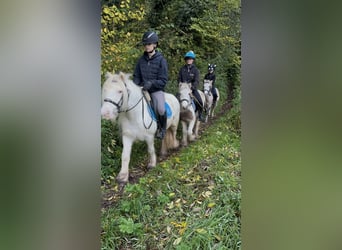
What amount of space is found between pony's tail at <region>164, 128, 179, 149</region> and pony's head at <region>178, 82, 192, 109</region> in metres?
0.15

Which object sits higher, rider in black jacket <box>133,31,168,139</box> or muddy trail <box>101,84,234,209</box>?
rider in black jacket <box>133,31,168,139</box>

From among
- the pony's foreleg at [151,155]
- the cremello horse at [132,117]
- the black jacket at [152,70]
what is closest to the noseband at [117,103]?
the cremello horse at [132,117]

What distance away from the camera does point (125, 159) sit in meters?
1.80

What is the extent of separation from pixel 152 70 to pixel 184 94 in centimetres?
20

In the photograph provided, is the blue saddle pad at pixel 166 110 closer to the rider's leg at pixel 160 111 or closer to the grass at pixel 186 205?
the rider's leg at pixel 160 111

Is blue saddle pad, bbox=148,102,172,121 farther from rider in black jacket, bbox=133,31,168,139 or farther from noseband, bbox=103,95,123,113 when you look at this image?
noseband, bbox=103,95,123,113

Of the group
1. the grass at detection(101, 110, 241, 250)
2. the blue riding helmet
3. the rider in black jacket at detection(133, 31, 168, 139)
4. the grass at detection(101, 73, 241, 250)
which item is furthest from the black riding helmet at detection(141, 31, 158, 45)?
the grass at detection(101, 110, 241, 250)

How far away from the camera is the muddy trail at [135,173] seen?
1.76m

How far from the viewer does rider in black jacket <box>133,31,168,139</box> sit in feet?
5.84

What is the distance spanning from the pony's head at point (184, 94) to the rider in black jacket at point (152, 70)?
3.5 inches
